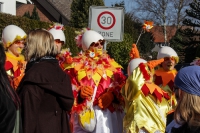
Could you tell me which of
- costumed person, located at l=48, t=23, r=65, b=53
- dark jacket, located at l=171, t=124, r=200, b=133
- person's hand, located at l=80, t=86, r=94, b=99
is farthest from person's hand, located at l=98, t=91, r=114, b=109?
dark jacket, located at l=171, t=124, r=200, b=133

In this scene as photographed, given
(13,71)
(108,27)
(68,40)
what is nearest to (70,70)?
(13,71)

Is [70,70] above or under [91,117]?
above

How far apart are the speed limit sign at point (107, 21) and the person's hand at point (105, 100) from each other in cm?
258

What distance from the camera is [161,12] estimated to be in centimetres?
4675

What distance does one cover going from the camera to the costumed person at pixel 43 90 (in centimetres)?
375

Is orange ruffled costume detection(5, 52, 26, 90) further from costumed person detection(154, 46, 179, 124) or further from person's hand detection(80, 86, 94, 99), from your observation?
costumed person detection(154, 46, 179, 124)

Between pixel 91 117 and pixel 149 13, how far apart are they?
42.9m

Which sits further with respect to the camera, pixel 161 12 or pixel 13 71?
pixel 161 12

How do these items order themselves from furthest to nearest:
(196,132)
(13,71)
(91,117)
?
(13,71), (91,117), (196,132)

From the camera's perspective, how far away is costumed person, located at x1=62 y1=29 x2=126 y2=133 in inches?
207

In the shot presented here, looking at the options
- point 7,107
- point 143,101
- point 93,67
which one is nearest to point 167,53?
point 93,67

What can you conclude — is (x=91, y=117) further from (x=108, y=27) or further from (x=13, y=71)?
(x=108, y=27)

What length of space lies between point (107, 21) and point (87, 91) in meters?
2.81

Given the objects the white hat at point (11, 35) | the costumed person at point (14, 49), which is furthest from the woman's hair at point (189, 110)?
the white hat at point (11, 35)
